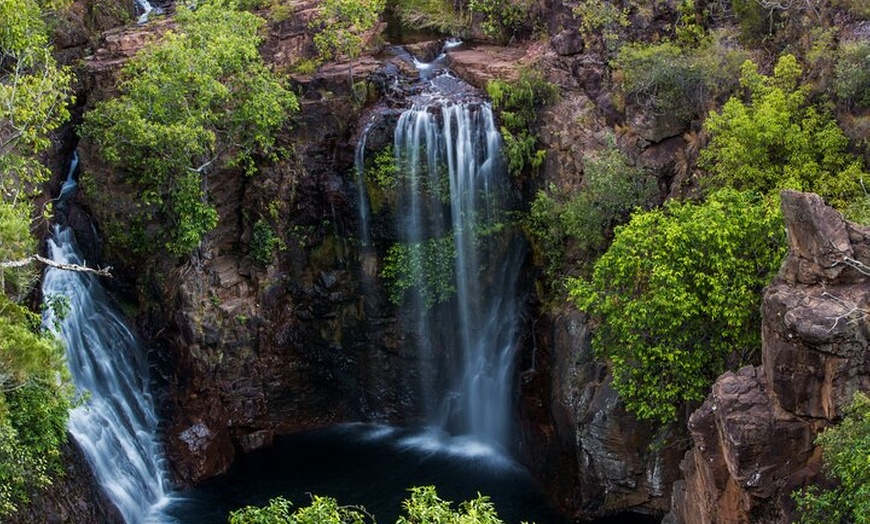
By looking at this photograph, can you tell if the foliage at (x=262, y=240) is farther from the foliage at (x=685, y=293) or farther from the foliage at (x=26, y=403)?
the foliage at (x=685, y=293)

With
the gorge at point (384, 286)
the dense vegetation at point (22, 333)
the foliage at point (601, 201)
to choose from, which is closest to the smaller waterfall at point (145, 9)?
the gorge at point (384, 286)

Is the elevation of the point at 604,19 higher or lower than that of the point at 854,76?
higher

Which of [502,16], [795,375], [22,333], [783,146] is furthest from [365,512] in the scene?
[502,16]

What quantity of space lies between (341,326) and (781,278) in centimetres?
1605

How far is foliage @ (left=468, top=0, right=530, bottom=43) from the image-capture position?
3128 cm

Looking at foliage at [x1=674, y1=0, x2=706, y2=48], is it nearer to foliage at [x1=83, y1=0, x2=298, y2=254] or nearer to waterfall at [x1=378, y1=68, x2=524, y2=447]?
waterfall at [x1=378, y1=68, x2=524, y2=447]

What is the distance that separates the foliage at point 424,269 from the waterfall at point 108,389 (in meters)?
8.02

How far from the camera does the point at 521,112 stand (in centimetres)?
2762

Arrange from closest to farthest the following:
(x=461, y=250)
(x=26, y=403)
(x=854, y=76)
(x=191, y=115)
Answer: (x=26, y=403) < (x=854, y=76) < (x=191, y=115) < (x=461, y=250)

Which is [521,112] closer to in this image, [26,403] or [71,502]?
[26,403]

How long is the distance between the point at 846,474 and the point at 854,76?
10.9 m

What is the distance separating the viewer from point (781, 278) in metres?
17.3

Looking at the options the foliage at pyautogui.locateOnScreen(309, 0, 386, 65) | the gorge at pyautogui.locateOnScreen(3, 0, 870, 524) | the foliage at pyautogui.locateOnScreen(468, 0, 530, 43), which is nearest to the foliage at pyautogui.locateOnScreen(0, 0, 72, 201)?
the gorge at pyautogui.locateOnScreen(3, 0, 870, 524)

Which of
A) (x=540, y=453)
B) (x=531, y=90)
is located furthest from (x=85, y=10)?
(x=540, y=453)
